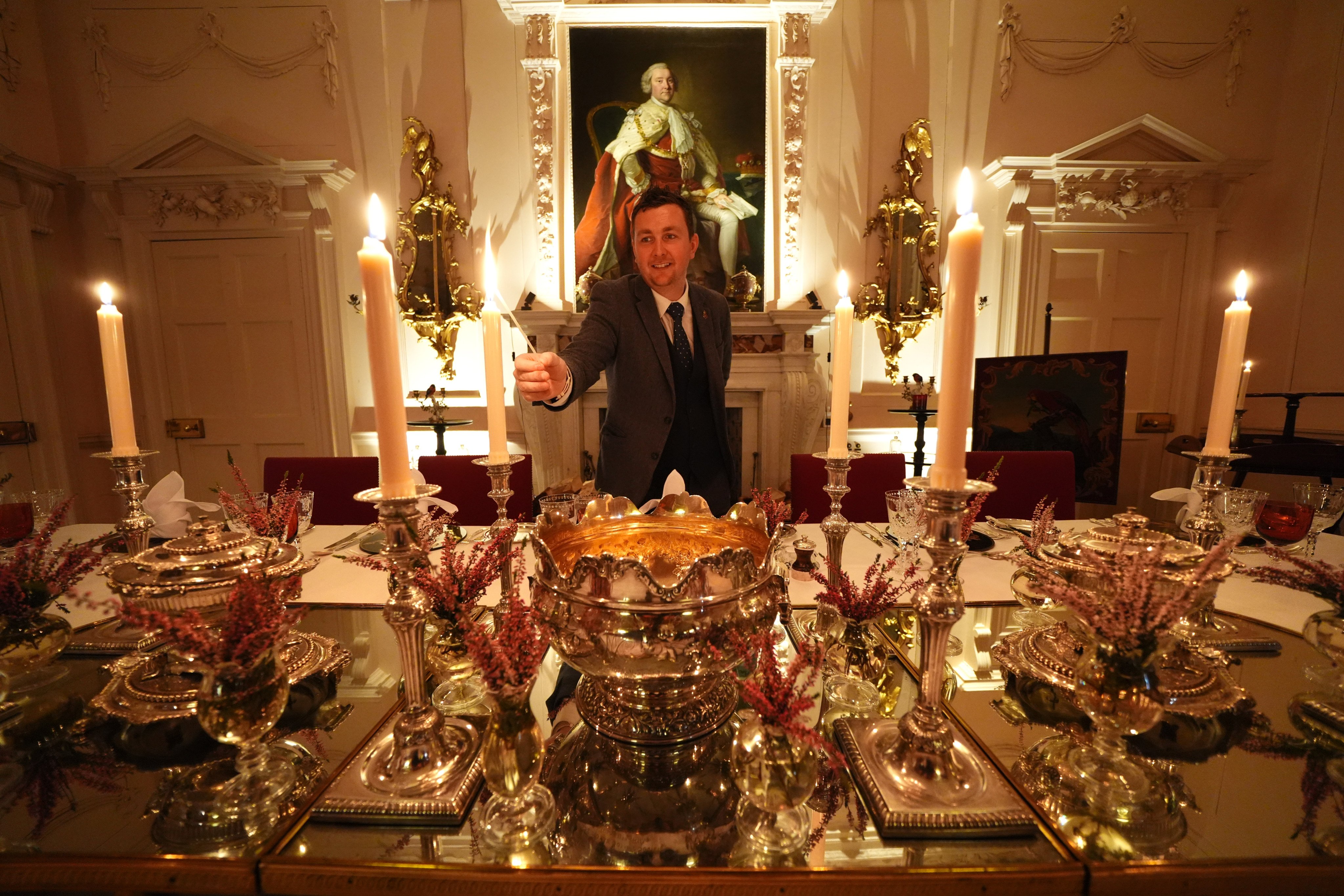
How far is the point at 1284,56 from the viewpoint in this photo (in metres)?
3.65

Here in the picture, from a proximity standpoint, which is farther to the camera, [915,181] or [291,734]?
[915,181]

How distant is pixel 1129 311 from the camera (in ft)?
12.6

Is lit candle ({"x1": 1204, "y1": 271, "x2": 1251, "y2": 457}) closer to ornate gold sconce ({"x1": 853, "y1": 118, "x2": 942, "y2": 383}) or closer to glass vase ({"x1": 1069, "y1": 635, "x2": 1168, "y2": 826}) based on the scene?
glass vase ({"x1": 1069, "y1": 635, "x2": 1168, "y2": 826})

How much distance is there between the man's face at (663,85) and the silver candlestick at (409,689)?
3.80 m

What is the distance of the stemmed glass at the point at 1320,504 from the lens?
3.96 feet

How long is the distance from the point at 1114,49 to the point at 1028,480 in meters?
3.72

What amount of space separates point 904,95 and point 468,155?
119 inches

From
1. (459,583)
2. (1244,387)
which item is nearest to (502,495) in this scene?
(459,583)

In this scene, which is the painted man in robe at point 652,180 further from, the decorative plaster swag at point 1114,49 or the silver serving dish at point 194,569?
the silver serving dish at point 194,569

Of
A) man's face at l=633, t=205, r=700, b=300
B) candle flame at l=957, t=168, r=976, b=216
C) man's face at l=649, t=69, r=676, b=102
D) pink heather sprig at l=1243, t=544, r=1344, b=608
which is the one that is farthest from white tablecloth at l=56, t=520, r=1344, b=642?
man's face at l=649, t=69, r=676, b=102

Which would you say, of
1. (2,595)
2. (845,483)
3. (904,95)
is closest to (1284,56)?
(904,95)

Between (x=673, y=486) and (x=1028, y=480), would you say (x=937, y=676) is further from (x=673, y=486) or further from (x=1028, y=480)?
(x=1028, y=480)

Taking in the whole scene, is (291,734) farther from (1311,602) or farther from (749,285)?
(749,285)

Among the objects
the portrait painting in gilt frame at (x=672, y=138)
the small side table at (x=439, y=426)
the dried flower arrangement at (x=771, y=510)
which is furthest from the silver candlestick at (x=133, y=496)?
the portrait painting in gilt frame at (x=672, y=138)
